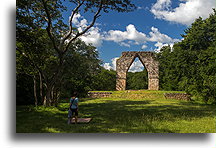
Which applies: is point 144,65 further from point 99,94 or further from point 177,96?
point 99,94

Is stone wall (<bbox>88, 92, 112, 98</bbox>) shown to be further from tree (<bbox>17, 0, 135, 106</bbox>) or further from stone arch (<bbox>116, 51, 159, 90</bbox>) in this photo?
tree (<bbox>17, 0, 135, 106</bbox>)

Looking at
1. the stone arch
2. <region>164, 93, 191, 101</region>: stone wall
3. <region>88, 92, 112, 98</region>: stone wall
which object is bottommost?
<region>164, 93, 191, 101</region>: stone wall

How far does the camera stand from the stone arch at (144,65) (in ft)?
53.1

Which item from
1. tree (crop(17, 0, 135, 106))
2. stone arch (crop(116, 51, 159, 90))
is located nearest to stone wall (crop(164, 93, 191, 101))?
stone arch (crop(116, 51, 159, 90))

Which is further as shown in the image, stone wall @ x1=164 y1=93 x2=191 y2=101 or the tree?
stone wall @ x1=164 y1=93 x2=191 y2=101

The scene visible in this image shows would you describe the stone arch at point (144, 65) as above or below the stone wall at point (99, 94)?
above

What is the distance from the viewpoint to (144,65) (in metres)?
17.8

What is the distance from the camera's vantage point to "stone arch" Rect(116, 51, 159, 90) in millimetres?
16186

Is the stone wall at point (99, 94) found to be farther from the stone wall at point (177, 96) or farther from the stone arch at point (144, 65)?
the stone wall at point (177, 96)

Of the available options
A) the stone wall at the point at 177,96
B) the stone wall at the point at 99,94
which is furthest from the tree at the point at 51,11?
the stone wall at the point at 177,96

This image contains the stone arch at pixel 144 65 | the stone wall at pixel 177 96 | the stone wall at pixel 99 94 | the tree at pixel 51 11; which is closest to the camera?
the tree at pixel 51 11

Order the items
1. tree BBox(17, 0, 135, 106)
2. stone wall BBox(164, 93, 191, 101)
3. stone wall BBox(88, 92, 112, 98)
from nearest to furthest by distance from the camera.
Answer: tree BBox(17, 0, 135, 106)
stone wall BBox(88, 92, 112, 98)
stone wall BBox(164, 93, 191, 101)

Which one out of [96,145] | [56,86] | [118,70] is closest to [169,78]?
[118,70]

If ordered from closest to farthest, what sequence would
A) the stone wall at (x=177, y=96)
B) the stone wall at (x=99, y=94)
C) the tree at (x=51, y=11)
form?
the tree at (x=51, y=11), the stone wall at (x=99, y=94), the stone wall at (x=177, y=96)
